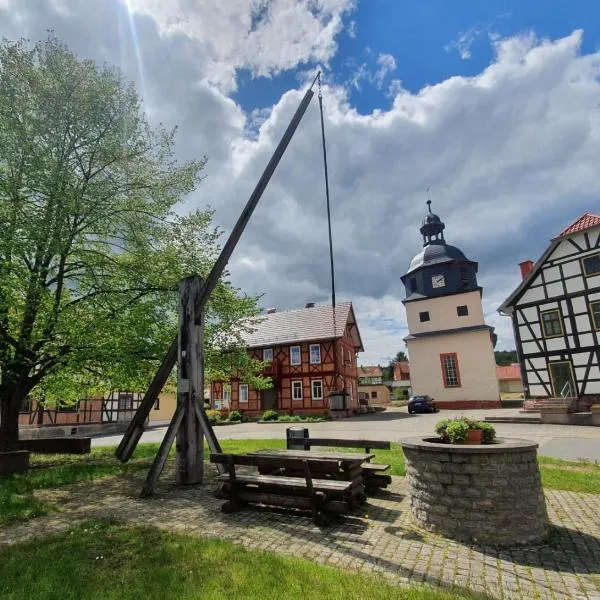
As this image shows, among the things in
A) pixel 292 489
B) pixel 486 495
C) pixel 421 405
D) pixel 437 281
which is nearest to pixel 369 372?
pixel 437 281

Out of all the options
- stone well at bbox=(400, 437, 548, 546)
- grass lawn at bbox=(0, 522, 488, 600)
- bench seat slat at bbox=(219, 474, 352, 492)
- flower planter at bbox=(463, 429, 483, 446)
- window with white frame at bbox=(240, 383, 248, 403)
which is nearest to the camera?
grass lawn at bbox=(0, 522, 488, 600)

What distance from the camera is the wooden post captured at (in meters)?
7.68

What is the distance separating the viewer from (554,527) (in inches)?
199

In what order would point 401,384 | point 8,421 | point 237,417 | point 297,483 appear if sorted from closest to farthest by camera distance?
1. point 297,483
2. point 8,421
3. point 237,417
4. point 401,384

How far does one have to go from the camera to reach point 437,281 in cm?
3566

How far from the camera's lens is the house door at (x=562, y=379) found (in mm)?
21891

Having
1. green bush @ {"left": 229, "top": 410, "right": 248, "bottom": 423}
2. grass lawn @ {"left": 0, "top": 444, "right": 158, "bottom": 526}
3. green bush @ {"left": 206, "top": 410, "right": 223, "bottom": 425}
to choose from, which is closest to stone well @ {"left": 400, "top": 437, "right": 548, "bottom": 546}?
grass lawn @ {"left": 0, "top": 444, "right": 158, "bottom": 526}

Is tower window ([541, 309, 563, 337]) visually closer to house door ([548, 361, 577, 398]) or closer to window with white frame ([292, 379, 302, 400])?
house door ([548, 361, 577, 398])

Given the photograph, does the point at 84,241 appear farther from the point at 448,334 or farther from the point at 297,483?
the point at 448,334

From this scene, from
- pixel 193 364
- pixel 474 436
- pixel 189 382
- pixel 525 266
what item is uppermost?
pixel 525 266

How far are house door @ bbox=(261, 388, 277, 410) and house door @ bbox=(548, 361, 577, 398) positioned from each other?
19823 millimetres

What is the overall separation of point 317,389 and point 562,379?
1654 centimetres

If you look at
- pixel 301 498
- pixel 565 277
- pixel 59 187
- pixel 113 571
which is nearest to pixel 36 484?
pixel 113 571

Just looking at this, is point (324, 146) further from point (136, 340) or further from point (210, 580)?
point (210, 580)
